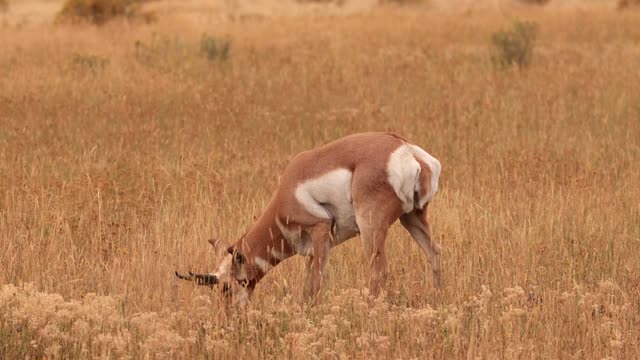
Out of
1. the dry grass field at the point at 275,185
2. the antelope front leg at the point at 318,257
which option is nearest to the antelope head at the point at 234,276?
the dry grass field at the point at 275,185

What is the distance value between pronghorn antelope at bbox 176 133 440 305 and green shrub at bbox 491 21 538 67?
32.9ft

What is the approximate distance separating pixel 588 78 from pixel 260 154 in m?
5.66

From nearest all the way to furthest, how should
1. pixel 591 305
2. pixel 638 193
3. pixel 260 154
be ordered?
pixel 591 305, pixel 638 193, pixel 260 154

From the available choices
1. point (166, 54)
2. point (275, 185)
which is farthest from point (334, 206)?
point (166, 54)

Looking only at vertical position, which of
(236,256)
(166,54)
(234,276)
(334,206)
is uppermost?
(334,206)

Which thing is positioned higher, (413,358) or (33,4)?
(413,358)

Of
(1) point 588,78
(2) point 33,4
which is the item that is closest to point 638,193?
(1) point 588,78

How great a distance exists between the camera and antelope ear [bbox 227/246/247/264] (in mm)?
6449

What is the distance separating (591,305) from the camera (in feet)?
20.4

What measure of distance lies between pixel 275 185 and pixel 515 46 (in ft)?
26.0

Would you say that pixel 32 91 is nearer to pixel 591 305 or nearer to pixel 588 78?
pixel 588 78

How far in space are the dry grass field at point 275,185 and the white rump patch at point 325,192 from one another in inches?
18.8

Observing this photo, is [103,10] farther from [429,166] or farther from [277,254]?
[429,166]

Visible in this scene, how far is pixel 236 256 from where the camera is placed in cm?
648
